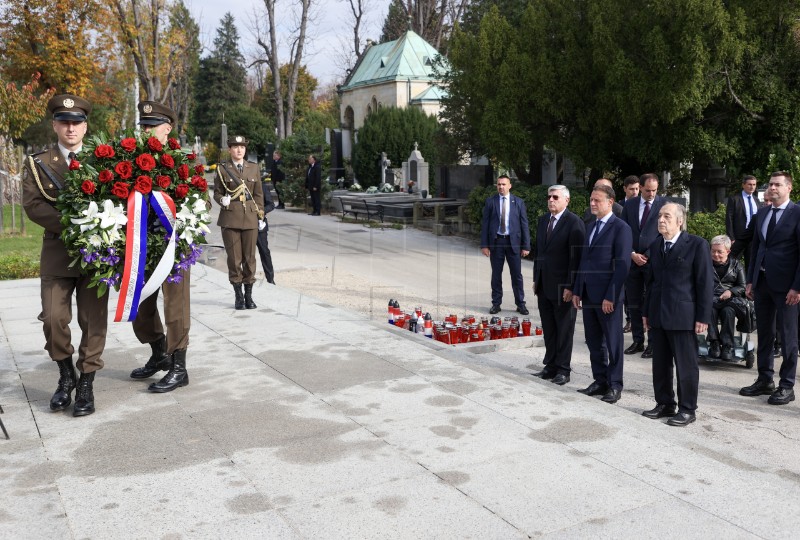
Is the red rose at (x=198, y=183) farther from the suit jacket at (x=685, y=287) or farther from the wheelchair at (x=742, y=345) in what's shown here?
the wheelchair at (x=742, y=345)

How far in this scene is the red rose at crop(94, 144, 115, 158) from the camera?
16.8 ft

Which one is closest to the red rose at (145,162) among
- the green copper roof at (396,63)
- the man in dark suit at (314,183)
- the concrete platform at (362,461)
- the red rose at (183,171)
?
the red rose at (183,171)

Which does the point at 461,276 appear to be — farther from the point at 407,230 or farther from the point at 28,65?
the point at 28,65

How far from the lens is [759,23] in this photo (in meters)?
13.5

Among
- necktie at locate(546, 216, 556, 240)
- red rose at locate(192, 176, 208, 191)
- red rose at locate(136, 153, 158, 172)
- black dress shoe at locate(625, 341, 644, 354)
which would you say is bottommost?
black dress shoe at locate(625, 341, 644, 354)

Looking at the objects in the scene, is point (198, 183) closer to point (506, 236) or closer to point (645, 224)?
point (645, 224)

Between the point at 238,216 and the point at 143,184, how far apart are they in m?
4.46

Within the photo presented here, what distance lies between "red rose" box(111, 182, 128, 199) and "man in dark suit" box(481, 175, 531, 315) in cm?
617

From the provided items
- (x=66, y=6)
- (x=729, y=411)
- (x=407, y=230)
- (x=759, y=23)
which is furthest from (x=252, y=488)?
(x=66, y=6)

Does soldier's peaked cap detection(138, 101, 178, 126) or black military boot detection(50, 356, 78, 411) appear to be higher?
soldier's peaked cap detection(138, 101, 178, 126)

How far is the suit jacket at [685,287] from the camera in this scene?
5.69m

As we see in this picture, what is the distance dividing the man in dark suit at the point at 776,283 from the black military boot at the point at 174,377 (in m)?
4.78

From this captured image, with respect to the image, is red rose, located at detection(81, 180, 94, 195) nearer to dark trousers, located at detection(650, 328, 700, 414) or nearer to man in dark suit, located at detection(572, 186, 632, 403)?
man in dark suit, located at detection(572, 186, 632, 403)

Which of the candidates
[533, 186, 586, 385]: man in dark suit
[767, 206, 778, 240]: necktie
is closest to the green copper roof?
[533, 186, 586, 385]: man in dark suit
